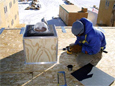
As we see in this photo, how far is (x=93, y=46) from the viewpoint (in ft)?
18.1

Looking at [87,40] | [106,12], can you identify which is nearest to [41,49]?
[87,40]

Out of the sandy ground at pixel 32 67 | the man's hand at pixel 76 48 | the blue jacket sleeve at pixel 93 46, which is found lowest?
the sandy ground at pixel 32 67

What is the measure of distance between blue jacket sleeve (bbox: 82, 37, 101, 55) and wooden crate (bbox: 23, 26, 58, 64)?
1.35 m

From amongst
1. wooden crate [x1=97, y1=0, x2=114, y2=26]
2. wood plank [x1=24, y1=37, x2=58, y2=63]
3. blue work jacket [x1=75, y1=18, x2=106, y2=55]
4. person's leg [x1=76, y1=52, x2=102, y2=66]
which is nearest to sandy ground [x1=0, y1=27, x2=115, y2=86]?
person's leg [x1=76, y1=52, x2=102, y2=66]

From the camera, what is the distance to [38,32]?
5.23m

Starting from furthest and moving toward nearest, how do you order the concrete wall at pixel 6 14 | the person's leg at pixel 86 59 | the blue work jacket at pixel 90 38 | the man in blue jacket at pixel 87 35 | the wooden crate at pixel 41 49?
the concrete wall at pixel 6 14 → the person's leg at pixel 86 59 → the blue work jacket at pixel 90 38 → the man in blue jacket at pixel 87 35 → the wooden crate at pixel 41 49

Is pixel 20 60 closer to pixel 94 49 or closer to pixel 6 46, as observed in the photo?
pixel 6 46

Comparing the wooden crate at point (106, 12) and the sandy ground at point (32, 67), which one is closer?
the sandy ground at point (32, 67)

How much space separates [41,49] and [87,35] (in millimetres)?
1937

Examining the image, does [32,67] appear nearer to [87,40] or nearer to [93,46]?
[87,40]

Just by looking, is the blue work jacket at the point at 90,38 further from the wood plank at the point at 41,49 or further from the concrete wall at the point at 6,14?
the concrete wall at the point at 6,14

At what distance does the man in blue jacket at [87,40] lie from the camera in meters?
5.29

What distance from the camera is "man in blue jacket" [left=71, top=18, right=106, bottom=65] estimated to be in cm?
529

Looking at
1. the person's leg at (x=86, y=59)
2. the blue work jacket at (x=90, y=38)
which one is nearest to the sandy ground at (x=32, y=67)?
the person's leg at (x=86, y=59)
